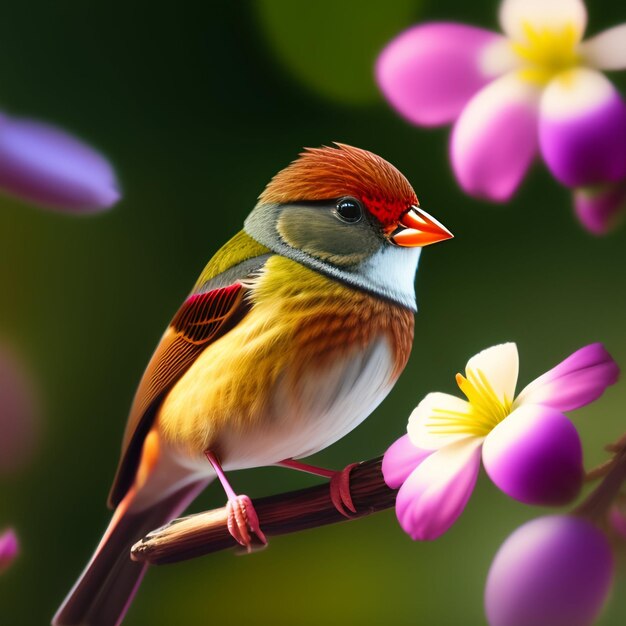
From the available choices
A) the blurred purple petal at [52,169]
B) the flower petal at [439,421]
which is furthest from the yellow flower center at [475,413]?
the blurred purple petal at [52,169]

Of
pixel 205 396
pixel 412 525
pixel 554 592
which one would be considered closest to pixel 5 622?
pixel 205 396

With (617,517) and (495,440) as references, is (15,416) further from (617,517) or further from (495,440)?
(617,517)

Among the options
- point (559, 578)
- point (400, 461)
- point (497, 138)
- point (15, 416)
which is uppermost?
point (497, 138)

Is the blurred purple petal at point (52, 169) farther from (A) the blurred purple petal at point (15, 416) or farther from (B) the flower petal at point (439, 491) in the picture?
(B) the flower petal at point (439, 491)

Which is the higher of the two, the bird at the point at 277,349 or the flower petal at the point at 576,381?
the bird at the point at 277,349

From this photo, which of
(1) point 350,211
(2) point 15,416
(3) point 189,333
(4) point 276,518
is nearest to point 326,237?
(1) point 350,211

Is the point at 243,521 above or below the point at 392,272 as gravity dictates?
below

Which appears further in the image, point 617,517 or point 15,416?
point 15,416

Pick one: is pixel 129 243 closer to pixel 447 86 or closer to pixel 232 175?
pixel 232 175
